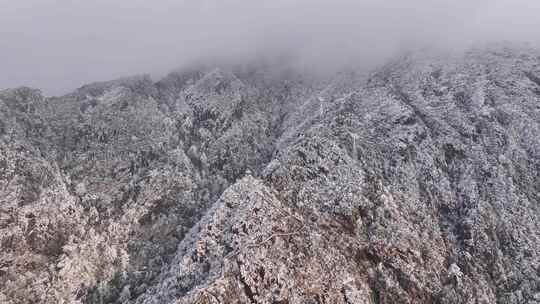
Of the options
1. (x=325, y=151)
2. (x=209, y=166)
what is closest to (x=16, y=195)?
(x=209, y=166)

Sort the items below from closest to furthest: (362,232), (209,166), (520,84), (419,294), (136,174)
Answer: (419,294)
(362,232)
(136,174)
(209,166)
(520,84)

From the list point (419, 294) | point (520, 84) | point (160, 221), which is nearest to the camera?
point (419, 294)

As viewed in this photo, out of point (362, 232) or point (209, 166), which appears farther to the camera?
point (209, 166)

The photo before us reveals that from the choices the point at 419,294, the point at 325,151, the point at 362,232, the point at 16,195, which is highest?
the point at 16,195

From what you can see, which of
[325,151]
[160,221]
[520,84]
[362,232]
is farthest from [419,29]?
[160,221]

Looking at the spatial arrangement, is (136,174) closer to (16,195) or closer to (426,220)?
(16,195)

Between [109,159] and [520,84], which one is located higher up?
[109,159]
